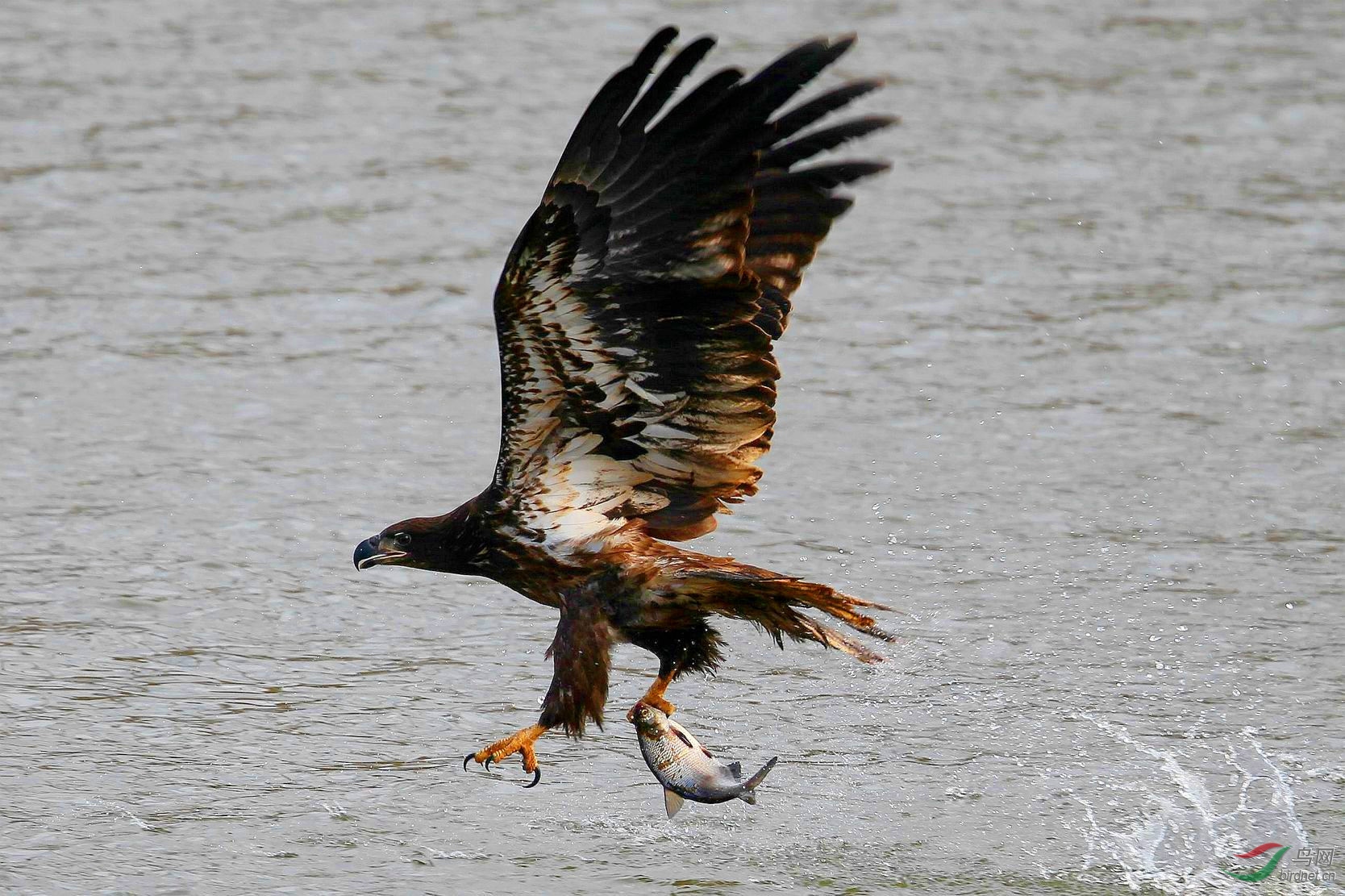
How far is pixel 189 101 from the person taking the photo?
38.5 ft

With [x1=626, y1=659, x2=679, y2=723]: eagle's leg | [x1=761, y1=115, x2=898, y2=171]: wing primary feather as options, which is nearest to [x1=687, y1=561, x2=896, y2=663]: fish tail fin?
[x1=626, y1=659, x2=679, y2=723]: eagle's leg

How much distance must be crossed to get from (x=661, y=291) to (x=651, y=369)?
0.80 ft

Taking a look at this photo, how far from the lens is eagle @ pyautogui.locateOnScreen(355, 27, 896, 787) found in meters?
5.13

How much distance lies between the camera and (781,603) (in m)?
5.56

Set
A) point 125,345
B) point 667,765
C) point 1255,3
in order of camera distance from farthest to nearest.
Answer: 1. point 1255,3
2. point 125,345
3. point 667,765

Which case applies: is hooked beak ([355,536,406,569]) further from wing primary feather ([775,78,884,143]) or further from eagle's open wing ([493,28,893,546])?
wing primary feather ([775,78,884,143])

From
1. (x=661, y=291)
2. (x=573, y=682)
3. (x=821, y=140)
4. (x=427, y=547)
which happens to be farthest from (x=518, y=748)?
(x=821, y=140)

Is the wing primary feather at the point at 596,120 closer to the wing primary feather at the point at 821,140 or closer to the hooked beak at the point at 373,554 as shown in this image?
the wing primary feather at the point at 821,140

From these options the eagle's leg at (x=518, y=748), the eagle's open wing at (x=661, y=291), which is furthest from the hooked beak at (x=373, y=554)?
the eagle's leg at (x=518, y=748)

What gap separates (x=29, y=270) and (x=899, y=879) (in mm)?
5773

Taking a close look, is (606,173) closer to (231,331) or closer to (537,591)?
(537,591)

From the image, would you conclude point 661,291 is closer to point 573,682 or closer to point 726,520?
point 573,682

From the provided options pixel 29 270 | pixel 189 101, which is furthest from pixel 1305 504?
pixel 189 101

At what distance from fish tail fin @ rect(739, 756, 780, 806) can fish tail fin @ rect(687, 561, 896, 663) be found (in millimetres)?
332
